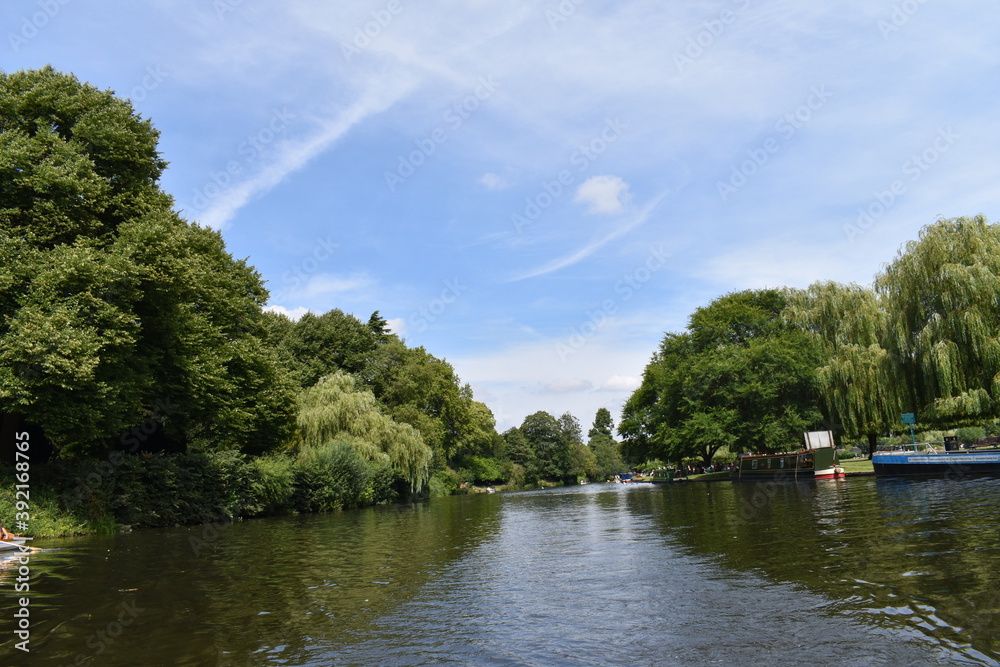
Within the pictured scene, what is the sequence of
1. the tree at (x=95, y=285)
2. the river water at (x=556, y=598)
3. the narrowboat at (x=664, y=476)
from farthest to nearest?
the narrowboat at (x=664, y=476)
the tree at (x=95, y=285)
the river water at (x=556, y=598)

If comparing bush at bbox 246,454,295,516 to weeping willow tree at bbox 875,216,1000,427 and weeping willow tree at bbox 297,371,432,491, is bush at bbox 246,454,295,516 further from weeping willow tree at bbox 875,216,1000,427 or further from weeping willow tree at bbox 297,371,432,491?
weeping willow tree at bbox 875,216,1000,427

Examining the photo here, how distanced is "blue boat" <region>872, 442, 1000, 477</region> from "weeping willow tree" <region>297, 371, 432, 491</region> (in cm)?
2973

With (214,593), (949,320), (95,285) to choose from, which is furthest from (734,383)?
(214,593)

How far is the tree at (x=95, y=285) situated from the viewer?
65.1ft

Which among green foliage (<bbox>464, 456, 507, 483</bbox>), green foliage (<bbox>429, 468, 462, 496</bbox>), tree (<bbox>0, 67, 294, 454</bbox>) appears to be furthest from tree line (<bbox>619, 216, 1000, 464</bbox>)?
tree (<bbox>0, 67, 294, 454</bbox>)

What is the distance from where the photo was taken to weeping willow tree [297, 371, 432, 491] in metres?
41.5

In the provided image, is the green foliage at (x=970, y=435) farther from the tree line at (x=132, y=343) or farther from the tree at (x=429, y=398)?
the tree line at (x=132, y=343)

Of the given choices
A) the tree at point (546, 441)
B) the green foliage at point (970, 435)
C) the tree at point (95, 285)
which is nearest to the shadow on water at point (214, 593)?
the tree at point (95, 285)

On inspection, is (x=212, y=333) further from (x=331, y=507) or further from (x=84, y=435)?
(x=331, y=507)

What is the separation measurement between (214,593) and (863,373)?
3938 centimetres

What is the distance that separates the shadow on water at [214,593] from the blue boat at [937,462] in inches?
1055

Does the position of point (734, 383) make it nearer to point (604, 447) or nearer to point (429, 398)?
point (429, 398)

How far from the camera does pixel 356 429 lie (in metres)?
43.4

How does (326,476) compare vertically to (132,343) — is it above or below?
below
